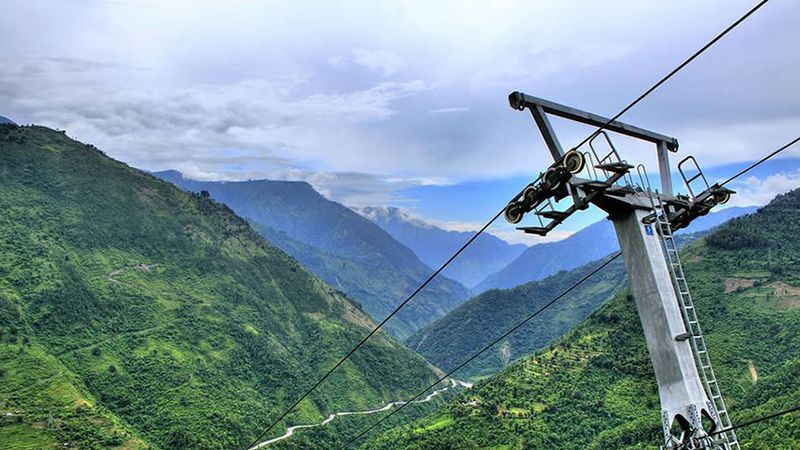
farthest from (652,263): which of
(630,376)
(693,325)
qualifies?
(630,376)

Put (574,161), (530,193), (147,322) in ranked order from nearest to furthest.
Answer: (574,161)
(530,193)
(147,322)

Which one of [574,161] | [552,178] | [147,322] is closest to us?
[574,161]

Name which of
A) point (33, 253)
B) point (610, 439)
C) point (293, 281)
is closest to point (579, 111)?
point (610, 439)

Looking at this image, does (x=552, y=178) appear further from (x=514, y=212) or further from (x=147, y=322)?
(x=147, y=322)

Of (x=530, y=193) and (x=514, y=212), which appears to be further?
(x=514, y=212)

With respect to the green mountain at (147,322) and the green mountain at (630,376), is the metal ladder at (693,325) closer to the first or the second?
the green mountain at (630,376)

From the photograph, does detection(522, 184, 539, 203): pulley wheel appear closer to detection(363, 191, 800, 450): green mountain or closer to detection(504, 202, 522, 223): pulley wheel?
detection(504, 202, 522, 223): pulley wheel

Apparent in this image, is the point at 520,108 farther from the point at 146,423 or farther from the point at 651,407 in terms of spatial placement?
the point at 146,423
